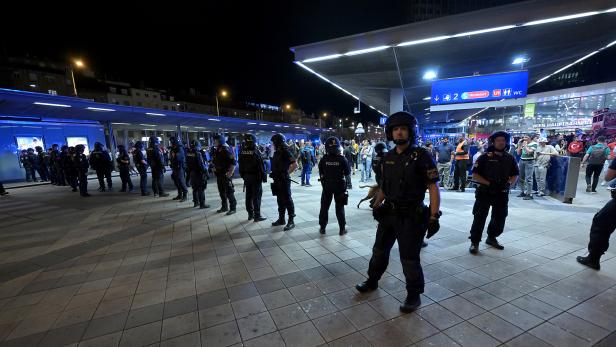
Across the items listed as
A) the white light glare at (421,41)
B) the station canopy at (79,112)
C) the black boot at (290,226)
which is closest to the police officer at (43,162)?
the station canopy at (79,112)

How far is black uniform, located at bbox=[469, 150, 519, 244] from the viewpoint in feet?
13.2

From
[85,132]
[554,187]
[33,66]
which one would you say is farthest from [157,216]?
[33,66]

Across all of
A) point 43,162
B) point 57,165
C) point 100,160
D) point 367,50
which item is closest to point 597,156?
point 367,50

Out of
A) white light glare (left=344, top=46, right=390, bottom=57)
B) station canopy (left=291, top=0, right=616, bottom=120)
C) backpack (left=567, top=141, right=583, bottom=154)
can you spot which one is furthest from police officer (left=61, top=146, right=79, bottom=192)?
backpack (left=567, top=141, right=583, bottom=154)

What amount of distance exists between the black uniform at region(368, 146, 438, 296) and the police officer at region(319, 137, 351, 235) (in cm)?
210

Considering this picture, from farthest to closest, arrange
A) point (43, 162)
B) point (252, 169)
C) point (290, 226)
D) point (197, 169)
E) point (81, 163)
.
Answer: point (43, 162) → point (81, 163) → point (197, 169) → point (252, 169) → point (290, 226)

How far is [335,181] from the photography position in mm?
4883

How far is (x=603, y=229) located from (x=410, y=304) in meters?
3.05

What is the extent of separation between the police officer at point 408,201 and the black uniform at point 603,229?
2661 mm

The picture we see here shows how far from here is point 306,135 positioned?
45.9 m

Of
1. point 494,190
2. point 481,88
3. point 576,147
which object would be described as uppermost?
point 481,88

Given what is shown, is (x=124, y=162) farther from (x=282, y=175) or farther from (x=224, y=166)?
(x=282, y=175)

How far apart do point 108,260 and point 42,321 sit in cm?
156

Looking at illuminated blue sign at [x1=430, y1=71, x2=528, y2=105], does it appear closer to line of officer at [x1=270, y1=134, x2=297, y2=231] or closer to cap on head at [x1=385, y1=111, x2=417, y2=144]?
line of officer at [x1=270, y1=134, x2=297, y2=231]
